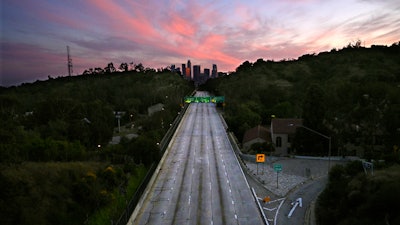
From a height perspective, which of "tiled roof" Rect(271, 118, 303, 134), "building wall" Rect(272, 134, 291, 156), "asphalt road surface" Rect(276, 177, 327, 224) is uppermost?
"tiled roof" Rect(271, 118, 303, 134)

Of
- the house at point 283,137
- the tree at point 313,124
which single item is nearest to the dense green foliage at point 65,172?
the house at point 283,137

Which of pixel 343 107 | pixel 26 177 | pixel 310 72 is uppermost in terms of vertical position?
pixel 310 72

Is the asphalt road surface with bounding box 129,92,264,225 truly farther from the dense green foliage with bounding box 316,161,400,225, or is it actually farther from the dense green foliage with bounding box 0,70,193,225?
the dense green foliage with bounding box 316,161,400,225

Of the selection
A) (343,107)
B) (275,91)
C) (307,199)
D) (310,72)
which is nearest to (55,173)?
(307,199)

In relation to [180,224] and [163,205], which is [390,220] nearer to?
[180,224]

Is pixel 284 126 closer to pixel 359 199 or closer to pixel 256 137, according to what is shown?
pixel 256 137

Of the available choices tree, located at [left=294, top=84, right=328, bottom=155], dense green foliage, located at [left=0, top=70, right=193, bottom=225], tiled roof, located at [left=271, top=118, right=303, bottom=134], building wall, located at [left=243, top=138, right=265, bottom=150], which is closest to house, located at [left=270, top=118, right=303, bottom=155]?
tiled roof, located at [left=271, top=118, right=303, bottom=134]
